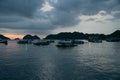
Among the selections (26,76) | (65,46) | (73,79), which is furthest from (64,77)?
(65,46)

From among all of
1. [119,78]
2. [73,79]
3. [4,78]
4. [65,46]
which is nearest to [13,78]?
[4,78]

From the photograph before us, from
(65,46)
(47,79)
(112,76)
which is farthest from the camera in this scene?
(65,46)

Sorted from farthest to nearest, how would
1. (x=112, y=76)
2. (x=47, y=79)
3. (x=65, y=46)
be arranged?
(x=65, y=46), (x=112, y=76), (x=47, y=79)

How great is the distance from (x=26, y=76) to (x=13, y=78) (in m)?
3.04

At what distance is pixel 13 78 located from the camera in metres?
38.8

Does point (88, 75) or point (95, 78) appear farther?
point (88, 75)

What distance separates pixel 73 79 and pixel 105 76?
304 inches

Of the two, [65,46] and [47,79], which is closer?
[47,79]

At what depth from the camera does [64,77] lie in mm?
39531

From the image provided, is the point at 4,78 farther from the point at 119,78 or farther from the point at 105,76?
the point at 119,78

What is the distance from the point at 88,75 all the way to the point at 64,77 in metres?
5.87

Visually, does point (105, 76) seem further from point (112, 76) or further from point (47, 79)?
point (47, 79)

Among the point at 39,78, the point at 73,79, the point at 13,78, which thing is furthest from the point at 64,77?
the point at 13,78

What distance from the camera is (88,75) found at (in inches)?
1622
